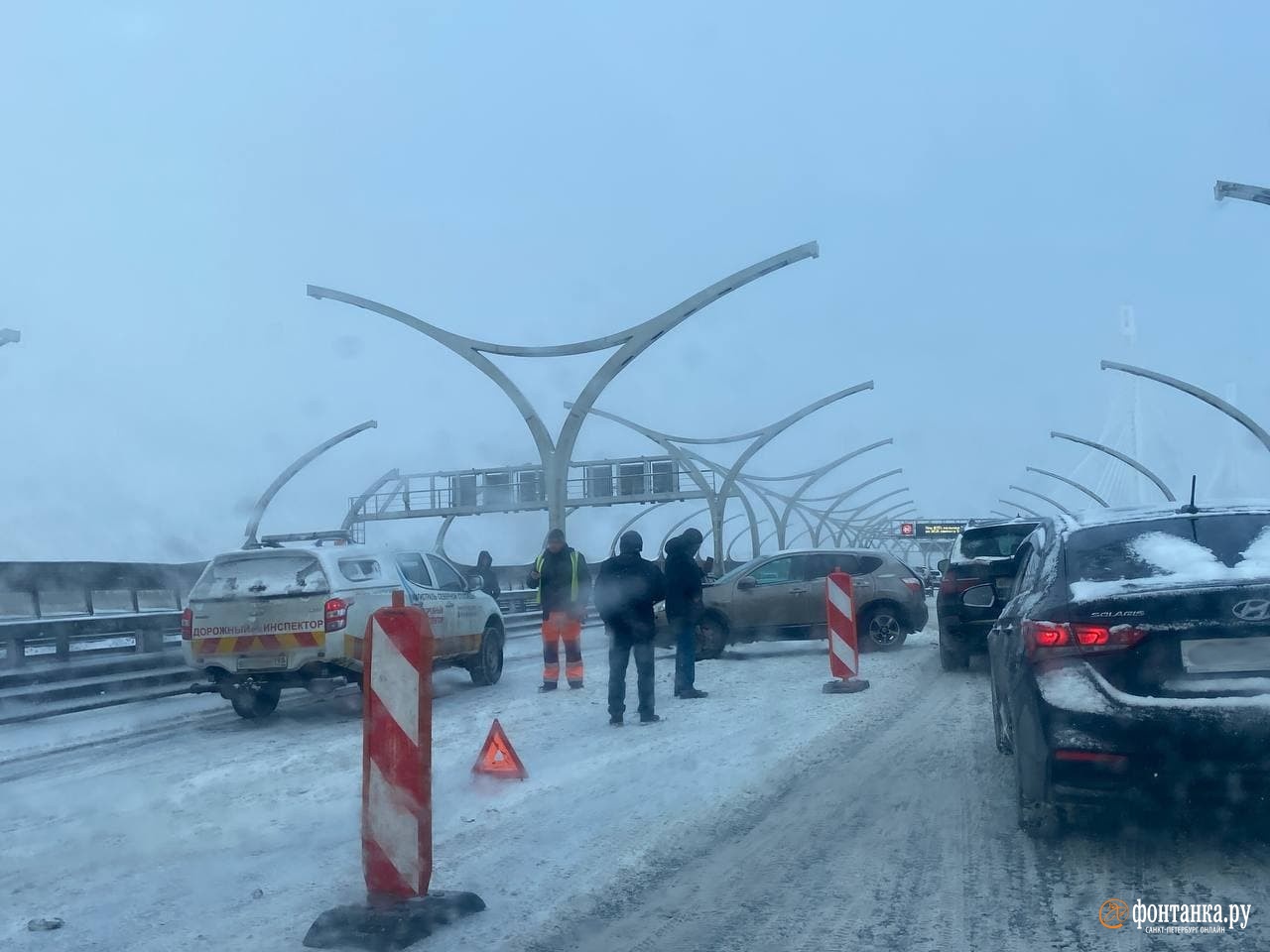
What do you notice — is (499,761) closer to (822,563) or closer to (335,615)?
(335,615)

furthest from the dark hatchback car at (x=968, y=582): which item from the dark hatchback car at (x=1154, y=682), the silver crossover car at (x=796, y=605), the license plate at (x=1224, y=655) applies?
the license plate at (x=1224, y=655)

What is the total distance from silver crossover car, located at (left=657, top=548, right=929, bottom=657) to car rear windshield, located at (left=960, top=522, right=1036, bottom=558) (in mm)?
3243

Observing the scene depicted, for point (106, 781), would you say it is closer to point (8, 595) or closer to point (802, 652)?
point (8, 595)

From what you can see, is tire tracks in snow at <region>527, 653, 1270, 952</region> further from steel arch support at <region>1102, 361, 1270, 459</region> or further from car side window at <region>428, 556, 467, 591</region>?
steel arch support at <region>1102, 361, 1270, 459</region>

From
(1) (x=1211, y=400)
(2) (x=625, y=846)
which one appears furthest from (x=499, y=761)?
(1) (x=1211, y=400)

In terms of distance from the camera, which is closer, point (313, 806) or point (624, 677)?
point (313, 806)

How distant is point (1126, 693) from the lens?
542 cm

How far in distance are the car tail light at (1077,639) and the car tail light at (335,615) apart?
7.89 metres

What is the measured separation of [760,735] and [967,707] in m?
2.73

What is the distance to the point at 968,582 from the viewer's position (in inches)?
598

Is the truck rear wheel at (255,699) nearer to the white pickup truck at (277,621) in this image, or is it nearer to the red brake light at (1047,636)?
the white pickup truck at (277,621)

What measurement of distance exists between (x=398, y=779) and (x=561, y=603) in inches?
368

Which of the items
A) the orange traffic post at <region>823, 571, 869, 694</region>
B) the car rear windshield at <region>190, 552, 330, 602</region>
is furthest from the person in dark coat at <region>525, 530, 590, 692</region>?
the car rear windshield at <region>190, 552, 330, 602</region>

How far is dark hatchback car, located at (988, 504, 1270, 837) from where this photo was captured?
530 cm
